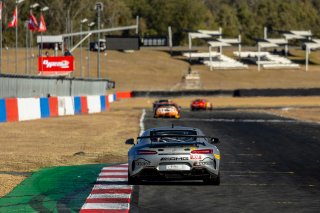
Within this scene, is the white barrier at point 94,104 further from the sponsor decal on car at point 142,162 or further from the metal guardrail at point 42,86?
the sponsor decal on car at point 142,162

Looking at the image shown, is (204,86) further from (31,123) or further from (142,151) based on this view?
(142,151)

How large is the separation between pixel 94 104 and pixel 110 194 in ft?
158

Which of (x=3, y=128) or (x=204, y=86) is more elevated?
(x=3, y=128)

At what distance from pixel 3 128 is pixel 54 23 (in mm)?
147268

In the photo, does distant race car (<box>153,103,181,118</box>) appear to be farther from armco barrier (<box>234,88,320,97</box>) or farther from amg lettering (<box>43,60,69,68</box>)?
armco barrier (<box>234,88,320,97</box>)

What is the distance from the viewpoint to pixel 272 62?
153m

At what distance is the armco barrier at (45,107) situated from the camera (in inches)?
1601

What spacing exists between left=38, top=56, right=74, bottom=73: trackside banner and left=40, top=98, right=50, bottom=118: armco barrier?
21.6 m

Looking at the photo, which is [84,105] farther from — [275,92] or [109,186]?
[275,92]

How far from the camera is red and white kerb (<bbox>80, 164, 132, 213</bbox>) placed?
1427 centimetres

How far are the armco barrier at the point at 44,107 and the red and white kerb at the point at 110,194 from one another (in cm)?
2682

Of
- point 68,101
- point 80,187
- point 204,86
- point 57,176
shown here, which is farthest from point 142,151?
point 204,86

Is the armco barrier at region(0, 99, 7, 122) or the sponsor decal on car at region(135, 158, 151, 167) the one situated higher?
the sponsor decal on car at region(135, 158, 151, 167)

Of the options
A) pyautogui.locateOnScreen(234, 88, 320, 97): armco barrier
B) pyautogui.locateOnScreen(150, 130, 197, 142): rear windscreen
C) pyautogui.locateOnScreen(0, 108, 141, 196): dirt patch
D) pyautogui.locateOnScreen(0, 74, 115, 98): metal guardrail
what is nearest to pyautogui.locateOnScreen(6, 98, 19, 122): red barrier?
pyautogui.locateOnScreen(0, 108, 141, 196): dirt patch
